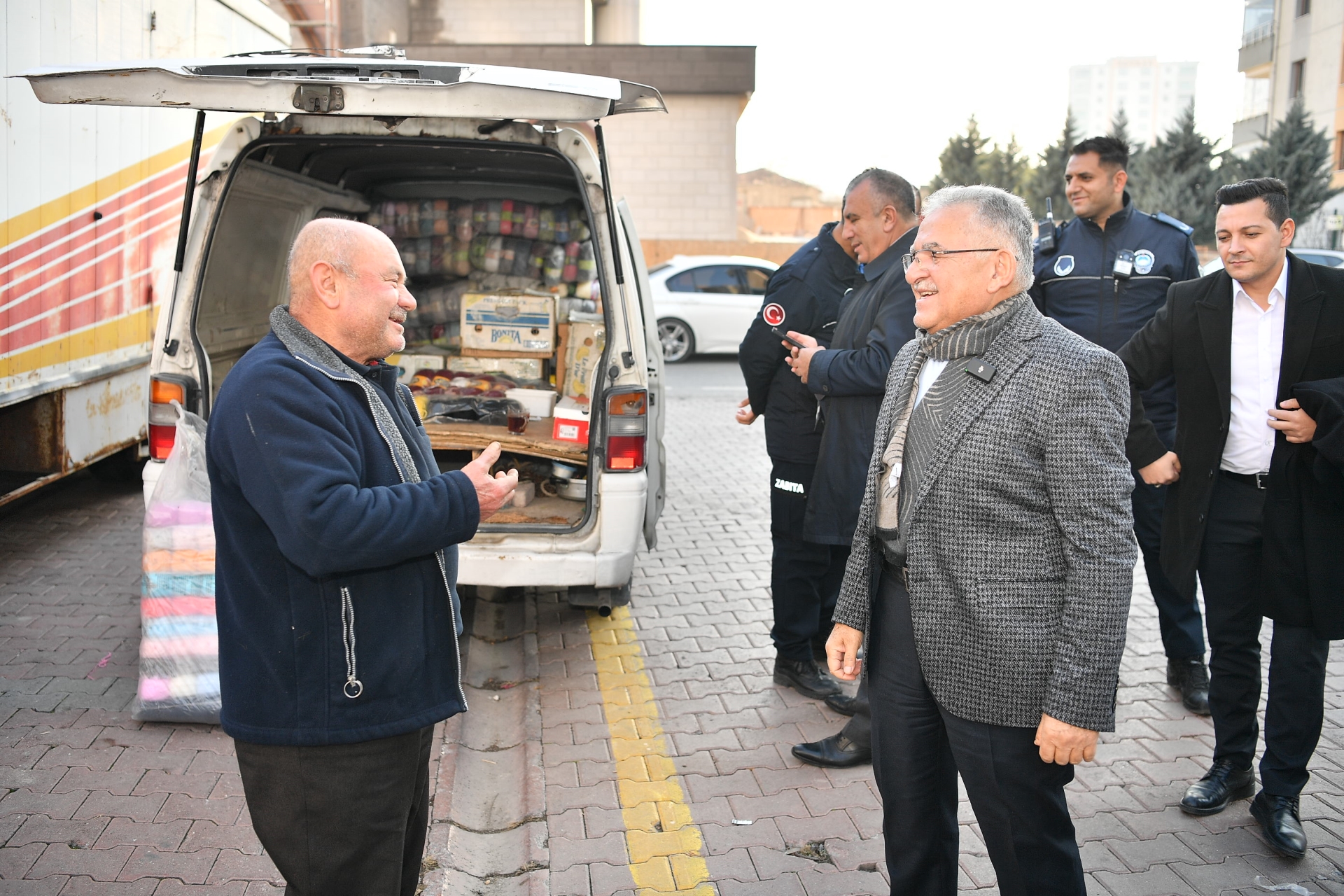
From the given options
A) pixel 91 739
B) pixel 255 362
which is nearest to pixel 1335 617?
pixel 255 362

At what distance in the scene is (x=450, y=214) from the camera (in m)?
6.52

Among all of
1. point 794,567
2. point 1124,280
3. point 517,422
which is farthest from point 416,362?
point 1124,280

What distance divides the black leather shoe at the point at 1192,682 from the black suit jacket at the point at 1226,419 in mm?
815

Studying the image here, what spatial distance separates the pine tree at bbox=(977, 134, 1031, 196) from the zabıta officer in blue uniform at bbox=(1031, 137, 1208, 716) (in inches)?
1152

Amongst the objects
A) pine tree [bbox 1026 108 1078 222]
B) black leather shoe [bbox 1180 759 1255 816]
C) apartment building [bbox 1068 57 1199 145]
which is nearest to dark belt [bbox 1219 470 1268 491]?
black leather shoe [bbox 1180 759 1255 816]

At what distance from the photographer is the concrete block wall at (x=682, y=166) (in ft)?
76.1

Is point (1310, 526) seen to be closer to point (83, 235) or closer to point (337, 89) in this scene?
point (337, 89)

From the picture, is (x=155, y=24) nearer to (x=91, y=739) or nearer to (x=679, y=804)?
(x=91, y=739)

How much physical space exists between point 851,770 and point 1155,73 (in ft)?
600

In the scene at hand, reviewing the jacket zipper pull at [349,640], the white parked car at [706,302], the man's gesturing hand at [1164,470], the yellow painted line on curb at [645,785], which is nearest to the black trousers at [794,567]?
the yellow painted line on curb at [645,785]

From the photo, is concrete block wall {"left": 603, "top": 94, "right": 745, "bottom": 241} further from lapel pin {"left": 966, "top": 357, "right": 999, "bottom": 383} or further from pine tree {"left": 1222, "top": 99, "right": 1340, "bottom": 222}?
lapel pin {"left": 966, "top": 357, "right": 999, "bottom": 383}

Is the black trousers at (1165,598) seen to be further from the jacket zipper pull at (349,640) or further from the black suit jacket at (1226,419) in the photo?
the jacket zipper pull at (349,640)

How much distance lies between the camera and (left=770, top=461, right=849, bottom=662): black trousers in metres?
4.37

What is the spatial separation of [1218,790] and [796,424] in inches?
76.3
